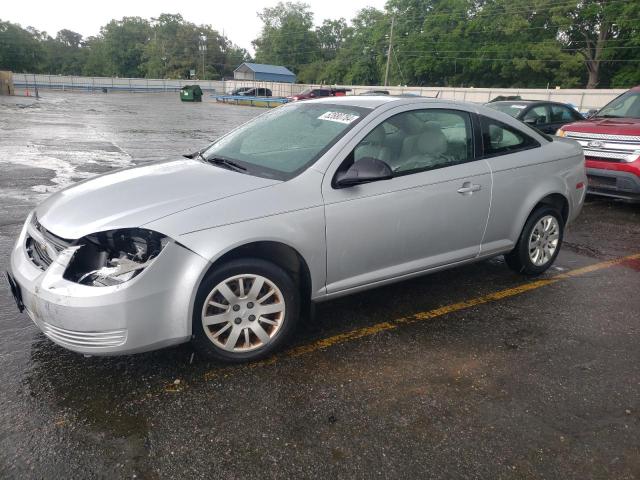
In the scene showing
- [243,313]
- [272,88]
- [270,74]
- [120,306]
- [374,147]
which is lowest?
[243,313]

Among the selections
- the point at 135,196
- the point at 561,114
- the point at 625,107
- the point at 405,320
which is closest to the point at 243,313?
the point at 135,196

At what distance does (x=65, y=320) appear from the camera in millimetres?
2576

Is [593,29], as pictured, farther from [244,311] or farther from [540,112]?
[244,311]

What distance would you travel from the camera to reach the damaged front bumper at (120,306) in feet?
8.38

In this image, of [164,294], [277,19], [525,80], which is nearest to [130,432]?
[164,294]

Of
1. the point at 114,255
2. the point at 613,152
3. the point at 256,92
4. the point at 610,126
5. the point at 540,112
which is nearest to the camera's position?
the point at 114,255

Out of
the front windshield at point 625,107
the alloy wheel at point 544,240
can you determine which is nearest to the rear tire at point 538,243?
the alloy wheel at point 544,240

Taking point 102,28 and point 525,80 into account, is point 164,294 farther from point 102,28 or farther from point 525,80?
point 102,28

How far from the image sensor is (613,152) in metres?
7.15

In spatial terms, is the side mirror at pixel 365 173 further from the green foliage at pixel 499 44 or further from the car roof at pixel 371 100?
the green foliage at pixel 499 44

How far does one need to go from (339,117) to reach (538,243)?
7.58 feet

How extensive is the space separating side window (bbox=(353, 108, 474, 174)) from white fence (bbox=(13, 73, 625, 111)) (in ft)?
122

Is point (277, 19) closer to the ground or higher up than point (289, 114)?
higher up

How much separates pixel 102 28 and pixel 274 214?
123m
